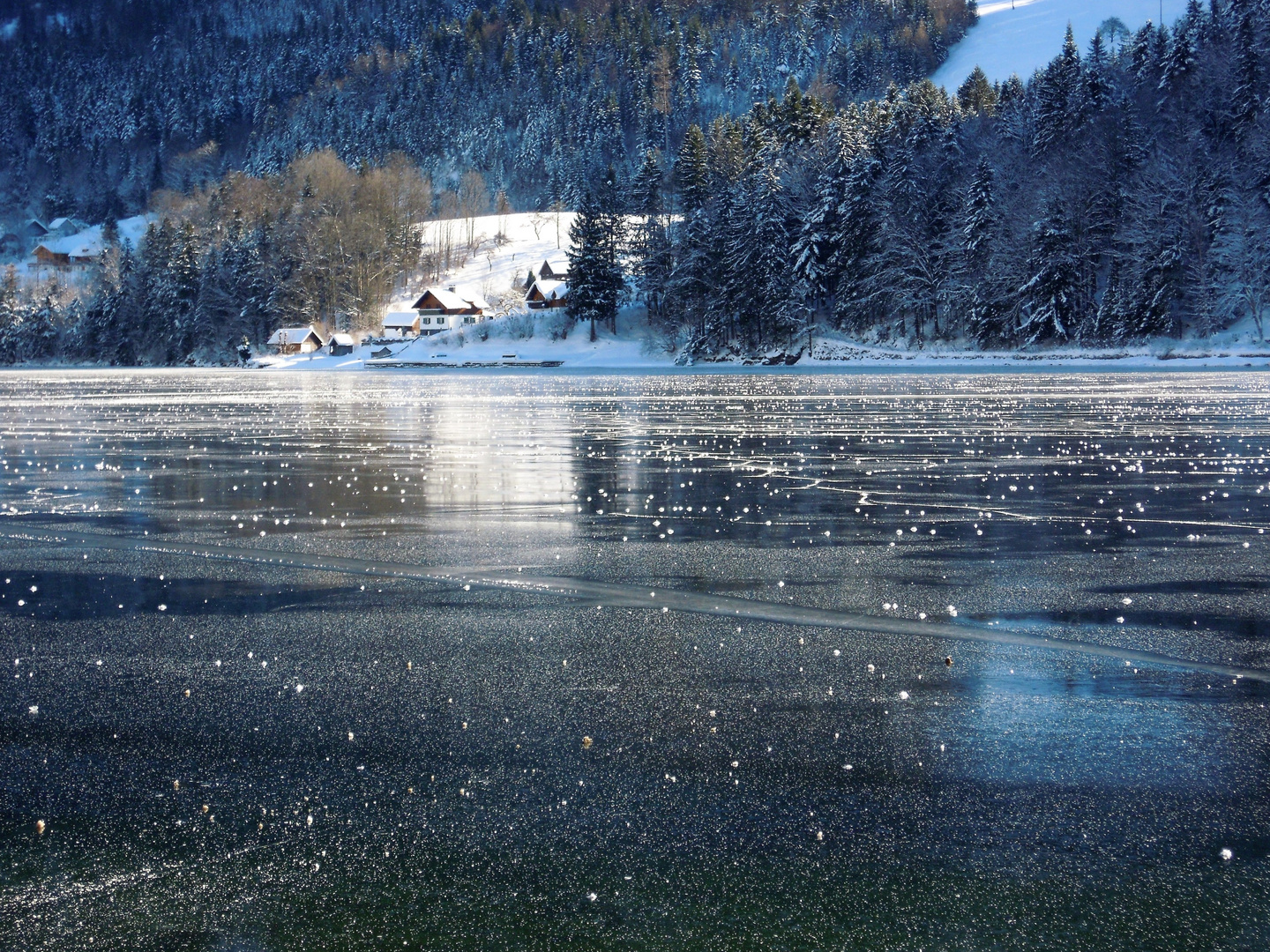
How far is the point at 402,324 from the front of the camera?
353ft

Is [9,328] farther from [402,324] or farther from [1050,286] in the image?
[1050,286]

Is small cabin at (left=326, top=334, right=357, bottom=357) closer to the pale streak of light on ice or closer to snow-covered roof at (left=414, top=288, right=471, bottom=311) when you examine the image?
snow-covered roof at (left=414, top=288, right=471, bottom=311)

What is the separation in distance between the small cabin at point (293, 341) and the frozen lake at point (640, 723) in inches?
3851

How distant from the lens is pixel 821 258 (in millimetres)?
78438

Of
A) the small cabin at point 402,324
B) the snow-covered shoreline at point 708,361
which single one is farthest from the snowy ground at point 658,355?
the small cabin at point 402,324

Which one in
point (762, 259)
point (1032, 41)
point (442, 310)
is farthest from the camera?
point (1032, 41)

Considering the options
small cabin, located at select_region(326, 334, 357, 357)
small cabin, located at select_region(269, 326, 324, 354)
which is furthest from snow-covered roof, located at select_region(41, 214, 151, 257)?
small cabin, located at select_region(326, 334, 357, 357)

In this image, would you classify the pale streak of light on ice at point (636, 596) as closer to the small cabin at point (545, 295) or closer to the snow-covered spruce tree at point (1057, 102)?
the snow-covered spruce tree at point (1057, 102)

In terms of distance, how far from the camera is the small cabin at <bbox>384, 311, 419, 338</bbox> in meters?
108

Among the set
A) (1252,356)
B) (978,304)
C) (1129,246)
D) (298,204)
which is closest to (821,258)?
(978,304)

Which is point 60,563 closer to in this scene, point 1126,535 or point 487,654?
point 487,654

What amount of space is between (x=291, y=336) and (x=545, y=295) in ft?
85.6

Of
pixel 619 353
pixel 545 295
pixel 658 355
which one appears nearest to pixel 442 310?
pixel 545 295

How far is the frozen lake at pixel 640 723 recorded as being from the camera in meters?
3.56
